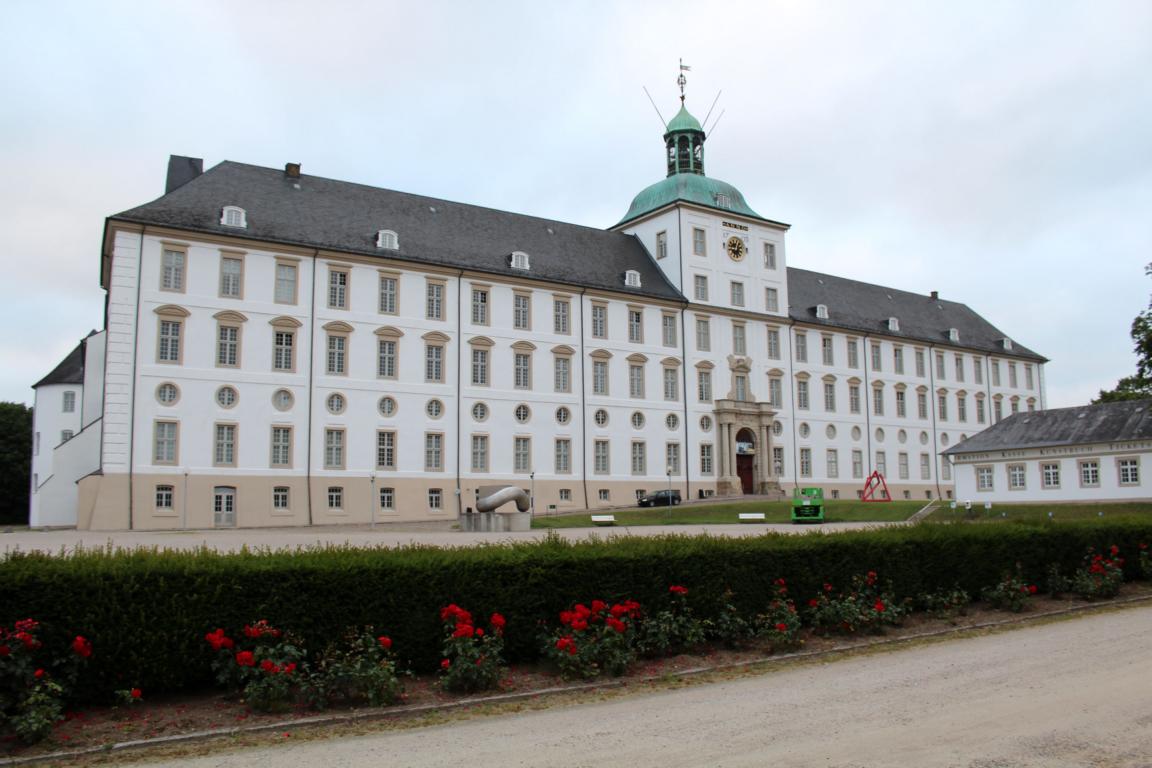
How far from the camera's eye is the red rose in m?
8.94

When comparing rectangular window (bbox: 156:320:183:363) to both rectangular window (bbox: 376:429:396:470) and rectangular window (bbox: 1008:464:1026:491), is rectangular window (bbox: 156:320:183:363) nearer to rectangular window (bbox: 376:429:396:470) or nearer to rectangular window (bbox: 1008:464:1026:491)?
rectangular window (bbox: 376:429:396:470)

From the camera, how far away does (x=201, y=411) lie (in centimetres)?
3706

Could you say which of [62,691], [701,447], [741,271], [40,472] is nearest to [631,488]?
[701,447]

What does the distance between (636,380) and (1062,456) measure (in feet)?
66.5

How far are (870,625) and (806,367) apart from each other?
4373 cm

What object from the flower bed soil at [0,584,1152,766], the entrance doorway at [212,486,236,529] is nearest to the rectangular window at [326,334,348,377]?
the entrance doorway at [212,486,236,529]

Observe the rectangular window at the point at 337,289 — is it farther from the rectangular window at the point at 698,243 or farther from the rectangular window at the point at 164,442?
the rectangular window at the point at 698,243

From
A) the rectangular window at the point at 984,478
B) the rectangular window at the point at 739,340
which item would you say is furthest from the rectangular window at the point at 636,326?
the rectangular window at the point at 984,478

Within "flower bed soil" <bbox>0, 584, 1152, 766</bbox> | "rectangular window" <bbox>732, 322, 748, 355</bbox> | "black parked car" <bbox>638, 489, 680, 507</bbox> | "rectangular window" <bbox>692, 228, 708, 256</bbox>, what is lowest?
"flower bed soil" <bbox>0, 584, 1152, 766</bbox>

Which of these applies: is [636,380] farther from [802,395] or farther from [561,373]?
[802,395]

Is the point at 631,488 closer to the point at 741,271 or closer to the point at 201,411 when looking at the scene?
the point at 741,271

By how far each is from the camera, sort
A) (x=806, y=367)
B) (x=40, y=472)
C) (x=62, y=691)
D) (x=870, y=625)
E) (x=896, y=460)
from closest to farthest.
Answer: (x=62, y=691) < (x=870, y=625) < (x=40, y=472) < (x=806, y=367) < (x=896, y=460)

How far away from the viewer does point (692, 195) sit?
2115 inches

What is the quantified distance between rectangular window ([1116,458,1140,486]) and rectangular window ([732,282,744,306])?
19642 millimetres
